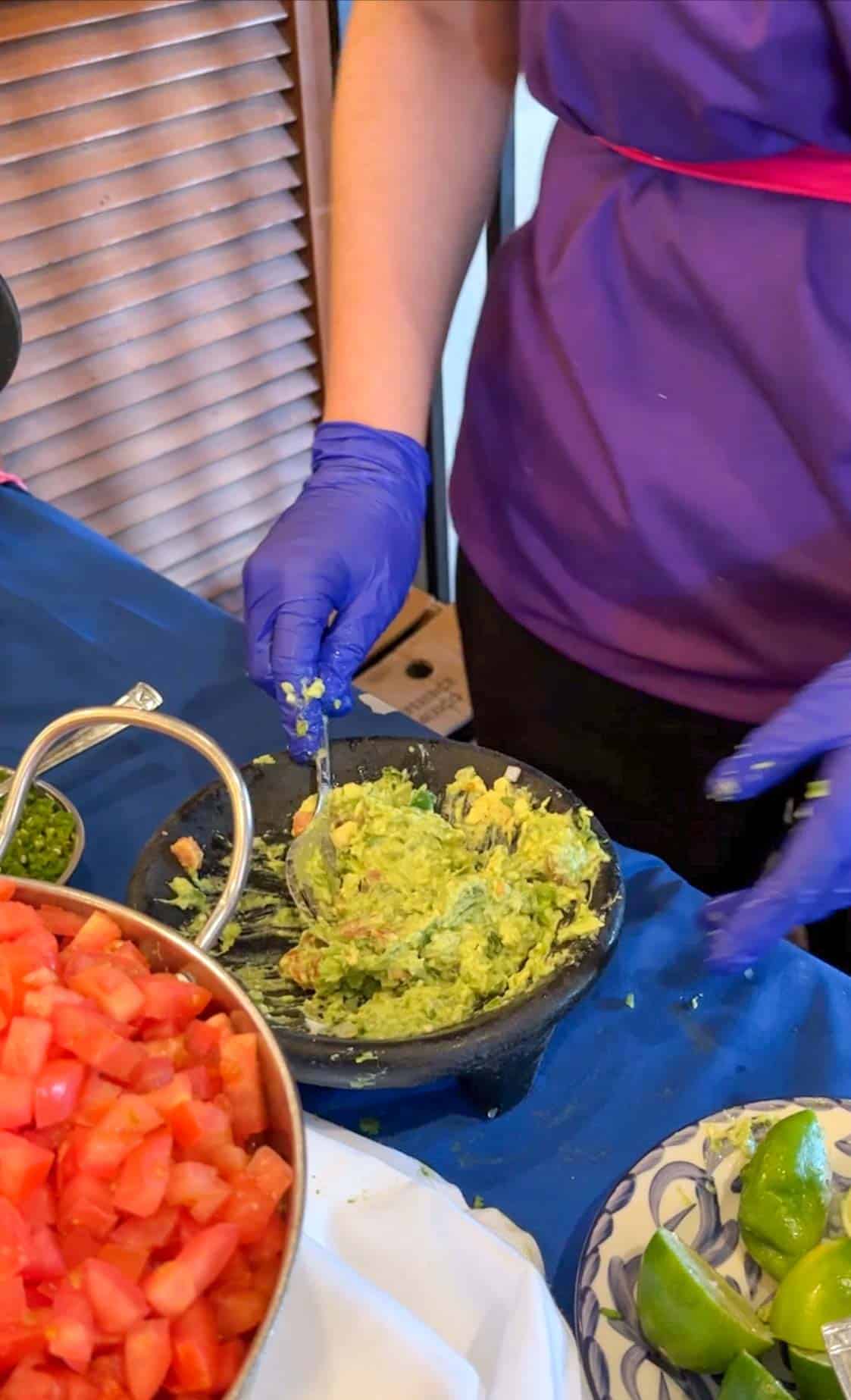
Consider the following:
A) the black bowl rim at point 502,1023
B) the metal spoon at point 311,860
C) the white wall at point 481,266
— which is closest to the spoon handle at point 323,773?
the metal spoon at point 311,860

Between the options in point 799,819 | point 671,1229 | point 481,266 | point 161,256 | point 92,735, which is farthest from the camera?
point 481,266

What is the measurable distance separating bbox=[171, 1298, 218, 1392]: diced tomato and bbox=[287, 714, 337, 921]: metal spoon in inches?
14.9

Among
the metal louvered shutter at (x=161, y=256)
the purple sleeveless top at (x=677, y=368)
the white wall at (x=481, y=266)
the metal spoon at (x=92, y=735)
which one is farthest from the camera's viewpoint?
the white wall at (x=481, y=266)

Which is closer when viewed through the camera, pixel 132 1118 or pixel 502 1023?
pixel 132 1118

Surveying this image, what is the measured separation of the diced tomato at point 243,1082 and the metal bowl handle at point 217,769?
60 millimetres

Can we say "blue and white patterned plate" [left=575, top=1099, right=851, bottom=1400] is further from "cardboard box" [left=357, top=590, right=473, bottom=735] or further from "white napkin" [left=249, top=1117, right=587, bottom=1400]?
"cardboard box" [left=357, top=590, right=473, bottom=735]

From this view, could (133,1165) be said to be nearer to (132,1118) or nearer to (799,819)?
(132,1118)

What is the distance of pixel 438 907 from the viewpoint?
2.60 feet

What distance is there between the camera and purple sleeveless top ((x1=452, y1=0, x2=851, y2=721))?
817 millimetres

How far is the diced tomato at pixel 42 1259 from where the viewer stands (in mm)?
467

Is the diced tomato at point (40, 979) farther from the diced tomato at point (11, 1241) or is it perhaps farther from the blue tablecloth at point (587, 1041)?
the blue tablecloth at point (587, 1041)

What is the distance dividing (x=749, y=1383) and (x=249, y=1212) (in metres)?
0.26

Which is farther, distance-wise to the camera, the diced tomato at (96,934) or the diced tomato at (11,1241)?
the diced tomato at (96,934)

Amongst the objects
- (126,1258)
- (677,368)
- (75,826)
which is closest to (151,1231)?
(126,1258)
